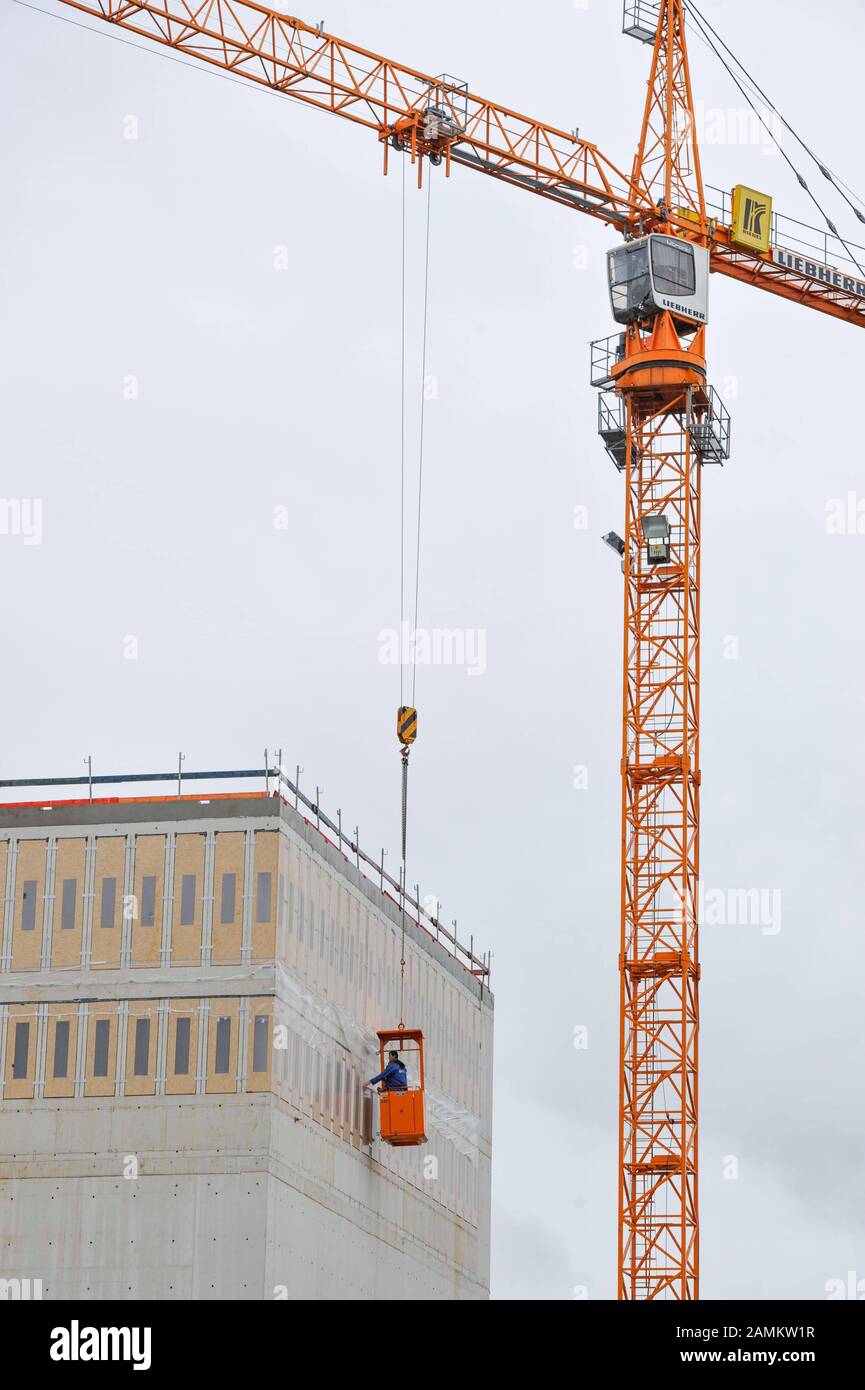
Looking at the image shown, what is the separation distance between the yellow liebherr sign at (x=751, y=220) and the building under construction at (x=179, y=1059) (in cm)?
3702

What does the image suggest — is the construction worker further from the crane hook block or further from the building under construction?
the crane hook block

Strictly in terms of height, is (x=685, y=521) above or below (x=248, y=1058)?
above

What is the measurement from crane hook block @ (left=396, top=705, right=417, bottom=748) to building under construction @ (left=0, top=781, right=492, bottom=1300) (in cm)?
477

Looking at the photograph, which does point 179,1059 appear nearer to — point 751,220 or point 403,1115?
point 403,1115

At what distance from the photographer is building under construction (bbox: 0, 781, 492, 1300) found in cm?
9662

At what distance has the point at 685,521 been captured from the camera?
12488cm
